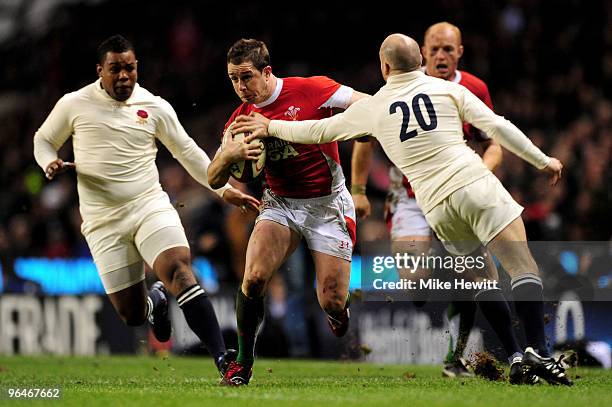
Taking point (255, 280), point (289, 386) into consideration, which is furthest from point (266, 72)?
point (289, 386)

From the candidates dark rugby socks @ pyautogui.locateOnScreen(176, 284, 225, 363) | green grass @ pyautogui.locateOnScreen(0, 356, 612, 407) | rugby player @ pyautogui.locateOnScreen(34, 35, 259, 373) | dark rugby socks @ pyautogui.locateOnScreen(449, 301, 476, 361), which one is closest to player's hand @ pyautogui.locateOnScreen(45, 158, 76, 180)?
rugby player @ pyautogui.locateOnScreen(34, 35, 259, 373)

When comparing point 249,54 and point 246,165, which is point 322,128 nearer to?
point 246,165

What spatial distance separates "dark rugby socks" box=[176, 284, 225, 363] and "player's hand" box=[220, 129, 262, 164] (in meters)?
1.17

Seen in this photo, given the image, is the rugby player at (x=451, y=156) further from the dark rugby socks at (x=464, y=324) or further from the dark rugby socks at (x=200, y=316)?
the dark rugby socks at (x=464, y=324)

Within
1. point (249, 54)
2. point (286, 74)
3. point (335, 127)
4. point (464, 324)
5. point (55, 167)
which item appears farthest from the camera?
point (286, 74)

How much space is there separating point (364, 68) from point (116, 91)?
898cm

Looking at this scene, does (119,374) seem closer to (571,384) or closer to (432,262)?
(432,262)

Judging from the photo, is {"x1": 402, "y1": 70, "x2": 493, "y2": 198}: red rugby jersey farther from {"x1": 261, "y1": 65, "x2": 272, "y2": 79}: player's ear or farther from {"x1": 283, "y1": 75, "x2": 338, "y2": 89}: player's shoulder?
{"x1": 261, "y1": 65, "x2": 272, "y2": 79}: player's ear

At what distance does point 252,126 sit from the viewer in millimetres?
7535

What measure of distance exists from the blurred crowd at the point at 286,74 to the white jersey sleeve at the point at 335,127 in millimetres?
4470

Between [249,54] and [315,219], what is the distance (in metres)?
1.26

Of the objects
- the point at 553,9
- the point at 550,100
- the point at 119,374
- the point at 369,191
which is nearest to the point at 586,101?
the point at 550,100

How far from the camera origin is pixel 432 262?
365 inches

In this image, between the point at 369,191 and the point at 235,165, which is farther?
the point at 369,191
